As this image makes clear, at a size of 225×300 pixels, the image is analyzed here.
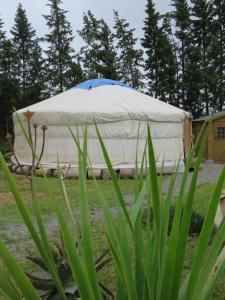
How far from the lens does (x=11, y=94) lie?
20.2m

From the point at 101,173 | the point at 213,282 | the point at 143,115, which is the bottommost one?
the point at 101,173

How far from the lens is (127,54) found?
77.0 ft

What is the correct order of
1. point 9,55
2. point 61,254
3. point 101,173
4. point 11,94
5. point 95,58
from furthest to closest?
1. point 95,58
2. point 9,55
3. point 11,94
4. point 101,173
5. point 61,254

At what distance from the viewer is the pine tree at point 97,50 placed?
21.8 m

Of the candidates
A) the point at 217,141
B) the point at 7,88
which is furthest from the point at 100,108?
the point at 7,88

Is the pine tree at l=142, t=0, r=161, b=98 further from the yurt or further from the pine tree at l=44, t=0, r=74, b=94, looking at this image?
the yurt

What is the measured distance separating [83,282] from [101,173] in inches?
320

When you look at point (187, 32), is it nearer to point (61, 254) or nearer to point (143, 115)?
point (143, 115)

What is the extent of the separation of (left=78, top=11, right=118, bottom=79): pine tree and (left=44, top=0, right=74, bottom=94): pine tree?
4.26ft

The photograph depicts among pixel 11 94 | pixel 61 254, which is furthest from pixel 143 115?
pixel 11 94

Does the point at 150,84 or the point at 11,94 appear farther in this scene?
the point at 150,84

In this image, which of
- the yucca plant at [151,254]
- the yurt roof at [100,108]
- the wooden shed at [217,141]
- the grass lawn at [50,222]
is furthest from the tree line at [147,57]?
the yucca plant at [151,254]

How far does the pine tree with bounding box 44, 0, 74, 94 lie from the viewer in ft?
73.8

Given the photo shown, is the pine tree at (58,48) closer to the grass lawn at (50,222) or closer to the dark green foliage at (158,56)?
the dark green foliage at (158,56)
